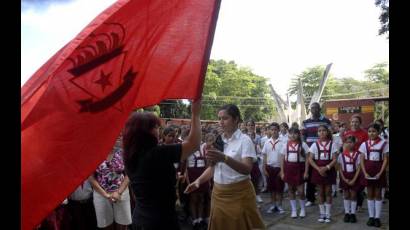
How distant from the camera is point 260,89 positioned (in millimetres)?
68500

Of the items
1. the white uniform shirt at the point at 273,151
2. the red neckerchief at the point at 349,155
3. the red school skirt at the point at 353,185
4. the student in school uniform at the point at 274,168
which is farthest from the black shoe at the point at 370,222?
the white uniform shirt at the point at 273,151

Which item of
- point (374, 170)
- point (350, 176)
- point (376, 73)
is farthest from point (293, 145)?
point (376, 73)

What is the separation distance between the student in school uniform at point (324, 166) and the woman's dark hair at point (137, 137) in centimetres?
538

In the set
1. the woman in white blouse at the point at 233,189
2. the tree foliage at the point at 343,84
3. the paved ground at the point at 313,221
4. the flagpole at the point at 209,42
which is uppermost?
the tree foliage at the point at 343,84

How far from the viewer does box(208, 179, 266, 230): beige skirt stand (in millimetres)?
4203

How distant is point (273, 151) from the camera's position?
345 inches

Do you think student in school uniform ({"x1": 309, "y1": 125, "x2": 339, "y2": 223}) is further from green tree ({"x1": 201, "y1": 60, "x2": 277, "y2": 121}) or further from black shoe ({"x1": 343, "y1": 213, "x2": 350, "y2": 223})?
green tree ({"x1": 201, "y1": 60, "x2": 277, "y2": 121})

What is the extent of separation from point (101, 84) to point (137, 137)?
465 millimetres

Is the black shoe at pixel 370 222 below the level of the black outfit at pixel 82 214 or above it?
below

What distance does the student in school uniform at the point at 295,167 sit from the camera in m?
7.91

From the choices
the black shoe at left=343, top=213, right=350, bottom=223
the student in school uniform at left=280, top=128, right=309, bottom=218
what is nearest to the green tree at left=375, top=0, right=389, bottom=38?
the student in school uniform at left=280, top=128, right=309, bottom=218

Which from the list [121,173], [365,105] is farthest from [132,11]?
[365,105]

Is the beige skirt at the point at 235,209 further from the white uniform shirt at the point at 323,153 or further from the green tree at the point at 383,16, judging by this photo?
the green tree at the point at 383,16
